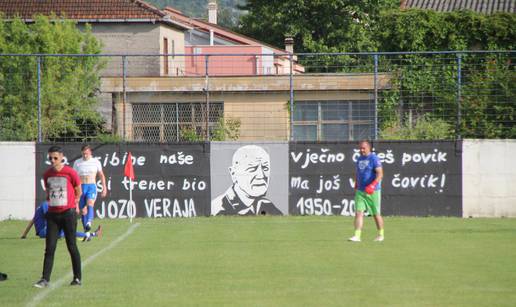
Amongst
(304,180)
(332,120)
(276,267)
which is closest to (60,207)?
(276,267)

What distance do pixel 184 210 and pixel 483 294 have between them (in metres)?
14.7

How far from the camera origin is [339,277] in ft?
40.2

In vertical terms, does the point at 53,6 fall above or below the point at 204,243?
above

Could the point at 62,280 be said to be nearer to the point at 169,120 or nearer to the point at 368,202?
the point at 368,202

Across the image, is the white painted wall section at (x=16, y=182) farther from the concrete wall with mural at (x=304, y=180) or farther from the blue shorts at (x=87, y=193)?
the blue shorts at (x=87, y=193)

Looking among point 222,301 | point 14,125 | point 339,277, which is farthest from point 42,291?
point 14,125

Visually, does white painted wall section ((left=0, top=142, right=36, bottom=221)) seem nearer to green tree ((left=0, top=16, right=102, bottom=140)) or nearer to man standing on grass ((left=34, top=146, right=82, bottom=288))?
green tree ((left=0, top=16, right=102, bottom=140))

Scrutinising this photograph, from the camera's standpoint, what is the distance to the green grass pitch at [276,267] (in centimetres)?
1061

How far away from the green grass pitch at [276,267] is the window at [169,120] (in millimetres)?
6668

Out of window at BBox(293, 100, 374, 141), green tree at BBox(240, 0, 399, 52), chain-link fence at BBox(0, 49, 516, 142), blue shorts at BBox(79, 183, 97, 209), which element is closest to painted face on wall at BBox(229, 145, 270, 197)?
chain-link fence at BBox(0, 49, 516, 142)

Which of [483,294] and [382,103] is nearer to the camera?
[483,294]

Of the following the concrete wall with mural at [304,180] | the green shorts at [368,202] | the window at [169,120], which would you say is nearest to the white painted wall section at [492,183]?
the concrete wall with mural at [304,180]

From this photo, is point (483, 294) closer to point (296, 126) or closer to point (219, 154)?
point (219, 154)

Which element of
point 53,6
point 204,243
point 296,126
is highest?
point 53,6
